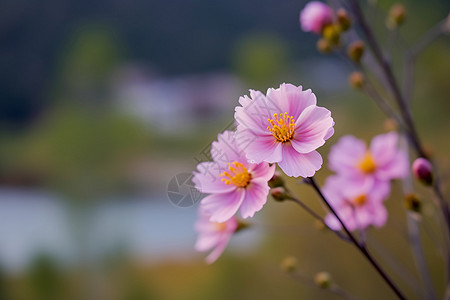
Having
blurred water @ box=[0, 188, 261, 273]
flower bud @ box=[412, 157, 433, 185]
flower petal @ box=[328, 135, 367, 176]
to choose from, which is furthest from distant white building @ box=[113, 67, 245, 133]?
flower bud @ box=[412, 157, 433, 185]

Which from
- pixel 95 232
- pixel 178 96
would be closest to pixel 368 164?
pixel 95 232

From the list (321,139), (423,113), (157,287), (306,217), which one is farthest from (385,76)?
(157,287)

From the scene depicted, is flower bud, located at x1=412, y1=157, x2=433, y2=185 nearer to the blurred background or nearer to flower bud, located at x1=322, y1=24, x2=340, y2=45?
flower bud, located at x1=322, y1=24, x2=340, y2=45

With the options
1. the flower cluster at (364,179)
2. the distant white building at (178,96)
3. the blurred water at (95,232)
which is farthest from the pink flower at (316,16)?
the distant white building at (178,96)

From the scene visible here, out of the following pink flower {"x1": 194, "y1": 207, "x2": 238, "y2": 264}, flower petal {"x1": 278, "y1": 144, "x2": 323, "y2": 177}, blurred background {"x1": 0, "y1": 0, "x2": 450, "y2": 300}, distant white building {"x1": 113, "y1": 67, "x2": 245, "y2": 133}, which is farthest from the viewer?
distant white building {"x1": 113, "y1": 67, "x2": 245, "y2": 133}

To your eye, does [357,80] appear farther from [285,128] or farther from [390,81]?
[285,128]

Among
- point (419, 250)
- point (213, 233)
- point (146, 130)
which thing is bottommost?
point (419, 250)
